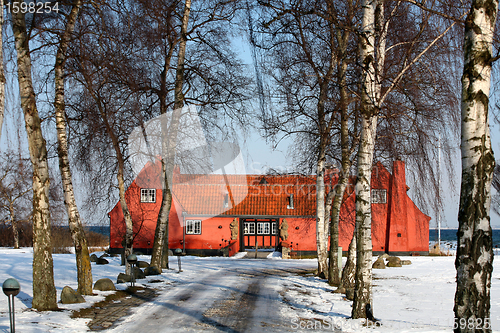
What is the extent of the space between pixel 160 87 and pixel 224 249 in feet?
57.8

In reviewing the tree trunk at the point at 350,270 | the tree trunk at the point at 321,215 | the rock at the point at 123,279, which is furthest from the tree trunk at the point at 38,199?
the tree trunk at the point at 321,215

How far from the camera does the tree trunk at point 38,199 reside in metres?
8.96

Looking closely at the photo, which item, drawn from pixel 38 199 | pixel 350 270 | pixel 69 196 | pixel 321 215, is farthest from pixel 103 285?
pixel 321 215

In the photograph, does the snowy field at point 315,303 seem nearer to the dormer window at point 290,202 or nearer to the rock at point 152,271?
the rock at point 152,271

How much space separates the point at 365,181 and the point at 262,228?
27165mm

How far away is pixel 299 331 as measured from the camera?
306 inches

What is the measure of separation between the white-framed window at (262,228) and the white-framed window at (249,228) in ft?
1.50

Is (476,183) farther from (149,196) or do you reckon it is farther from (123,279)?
(149,196)

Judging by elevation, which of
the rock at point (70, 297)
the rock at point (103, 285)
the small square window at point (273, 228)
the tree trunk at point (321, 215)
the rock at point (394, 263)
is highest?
the tree trunk at point (321, 215)

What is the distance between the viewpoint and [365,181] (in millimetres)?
9000

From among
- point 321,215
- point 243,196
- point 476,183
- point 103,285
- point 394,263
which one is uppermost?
point 476,183

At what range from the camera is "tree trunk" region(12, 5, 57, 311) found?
29.4 ft

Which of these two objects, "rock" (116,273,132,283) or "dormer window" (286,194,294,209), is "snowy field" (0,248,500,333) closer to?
"rock" (116,273,132,283)

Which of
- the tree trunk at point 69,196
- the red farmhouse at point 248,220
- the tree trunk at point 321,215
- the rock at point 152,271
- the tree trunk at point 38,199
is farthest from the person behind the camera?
the red farmhouse at point 248,220
